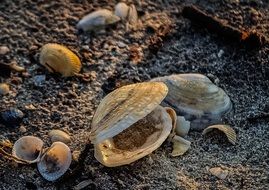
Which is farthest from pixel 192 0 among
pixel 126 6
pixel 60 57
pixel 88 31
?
pixel 60 57

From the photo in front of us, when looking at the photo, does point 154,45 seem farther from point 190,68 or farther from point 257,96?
point 257,96

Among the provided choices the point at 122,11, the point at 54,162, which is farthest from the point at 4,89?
the point at 122,11

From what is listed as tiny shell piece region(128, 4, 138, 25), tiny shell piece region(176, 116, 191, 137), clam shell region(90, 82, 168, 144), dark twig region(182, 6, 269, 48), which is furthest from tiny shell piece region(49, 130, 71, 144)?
dark twig region(182, 6, 269, 48)

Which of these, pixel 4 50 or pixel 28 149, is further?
pixel 4 50

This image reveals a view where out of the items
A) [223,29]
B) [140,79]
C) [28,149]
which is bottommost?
[28,149]

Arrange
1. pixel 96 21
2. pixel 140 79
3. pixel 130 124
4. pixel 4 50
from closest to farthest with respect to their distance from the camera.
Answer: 1. pixel 130 124
2. pixel 140 79
3. pixel 4 50
4. pixel 96 21

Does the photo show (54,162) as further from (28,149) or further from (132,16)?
(132,16)

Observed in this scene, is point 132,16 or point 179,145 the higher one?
point 132,16

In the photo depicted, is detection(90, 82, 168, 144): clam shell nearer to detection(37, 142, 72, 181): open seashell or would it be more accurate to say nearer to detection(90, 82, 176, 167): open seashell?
detection(90, 82, 176, 167): open seashell
